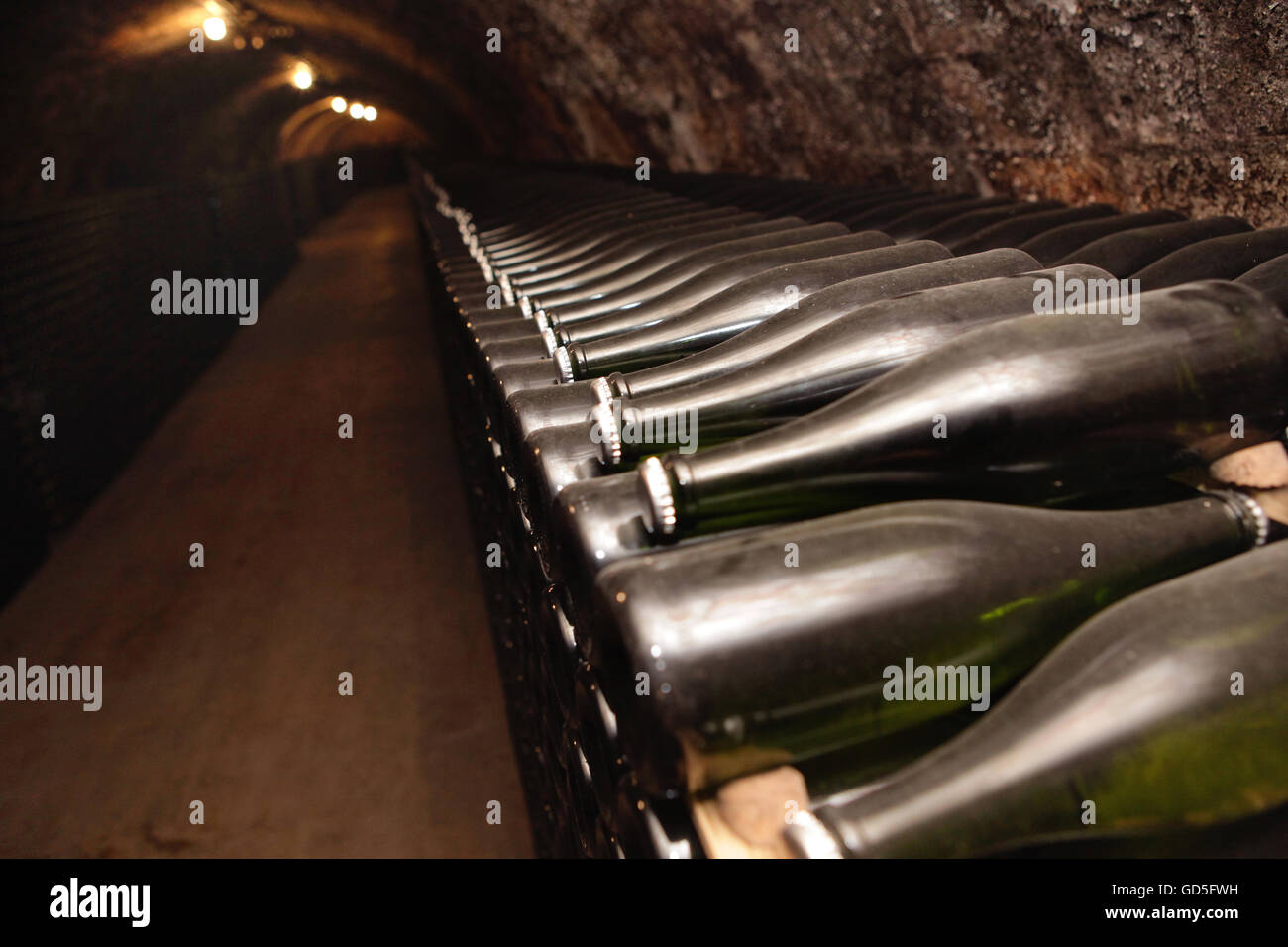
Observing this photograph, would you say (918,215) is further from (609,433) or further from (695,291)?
(609,433)

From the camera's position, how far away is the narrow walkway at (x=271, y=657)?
7.63 ft

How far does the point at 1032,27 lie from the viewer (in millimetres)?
1748

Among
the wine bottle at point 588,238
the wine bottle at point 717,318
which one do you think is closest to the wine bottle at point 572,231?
the wine bottle at point 588,238

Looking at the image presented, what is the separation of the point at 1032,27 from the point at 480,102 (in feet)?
23.9

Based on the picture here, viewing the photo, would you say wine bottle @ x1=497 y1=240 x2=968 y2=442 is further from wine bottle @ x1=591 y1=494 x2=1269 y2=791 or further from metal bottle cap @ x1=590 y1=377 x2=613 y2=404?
wine bottle @ x1=591 y1=494 x2=1269 y2=791

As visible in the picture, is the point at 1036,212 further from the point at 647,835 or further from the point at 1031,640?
the point at 647,835

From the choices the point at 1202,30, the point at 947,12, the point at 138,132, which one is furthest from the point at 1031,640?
the point at 138,132

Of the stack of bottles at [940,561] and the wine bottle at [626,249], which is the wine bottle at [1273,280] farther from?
the wine bottle at [626,249]

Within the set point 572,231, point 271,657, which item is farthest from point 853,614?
point 271,657

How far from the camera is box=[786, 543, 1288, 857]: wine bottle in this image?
458 millimetres

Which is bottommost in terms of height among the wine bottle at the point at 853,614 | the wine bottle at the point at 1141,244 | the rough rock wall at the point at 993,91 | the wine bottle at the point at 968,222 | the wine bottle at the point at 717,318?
the wine bottle at the point at 853,614

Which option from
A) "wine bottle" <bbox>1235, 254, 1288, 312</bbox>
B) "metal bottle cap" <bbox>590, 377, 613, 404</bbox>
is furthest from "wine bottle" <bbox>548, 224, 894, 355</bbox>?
"wine bottle" <bbox>1235, 254, 1288, 312</bbox>

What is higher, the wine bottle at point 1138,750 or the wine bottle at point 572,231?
Answer: the wine bottle at point 572,231

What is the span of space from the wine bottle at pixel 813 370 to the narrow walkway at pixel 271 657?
1.71 meters
